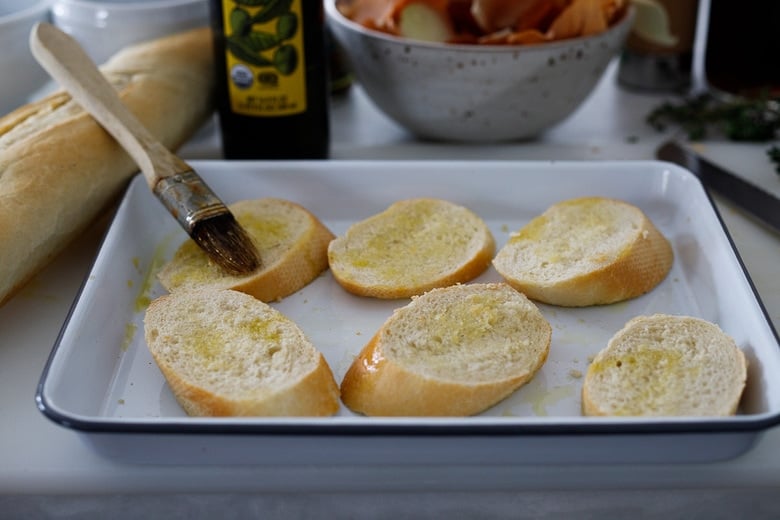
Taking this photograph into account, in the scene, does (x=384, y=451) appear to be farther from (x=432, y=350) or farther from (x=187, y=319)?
(x=187, y=319)

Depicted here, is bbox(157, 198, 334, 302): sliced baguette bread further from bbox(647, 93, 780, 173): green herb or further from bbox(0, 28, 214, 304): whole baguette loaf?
bbox(647, 93, 780, 173): green herb

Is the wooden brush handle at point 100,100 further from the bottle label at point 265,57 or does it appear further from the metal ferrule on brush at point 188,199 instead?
the bottle label at point 265,57

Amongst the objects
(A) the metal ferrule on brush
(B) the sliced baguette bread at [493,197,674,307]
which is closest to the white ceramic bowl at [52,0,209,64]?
(A) the metal ferrule on brush

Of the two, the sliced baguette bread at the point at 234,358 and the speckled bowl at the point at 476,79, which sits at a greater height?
the speckled bowl at the point at 476,79

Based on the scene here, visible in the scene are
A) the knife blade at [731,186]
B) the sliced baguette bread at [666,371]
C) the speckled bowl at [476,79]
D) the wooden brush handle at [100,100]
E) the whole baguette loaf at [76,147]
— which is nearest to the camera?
the sliced baguette bread at [666,371]

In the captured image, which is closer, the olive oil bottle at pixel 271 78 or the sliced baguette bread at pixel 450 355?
the sliced baguette bread at pixel 450 355

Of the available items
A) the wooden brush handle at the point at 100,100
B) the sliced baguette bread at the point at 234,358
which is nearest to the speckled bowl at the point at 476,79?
the wooden brush handle at the point at 100,100
